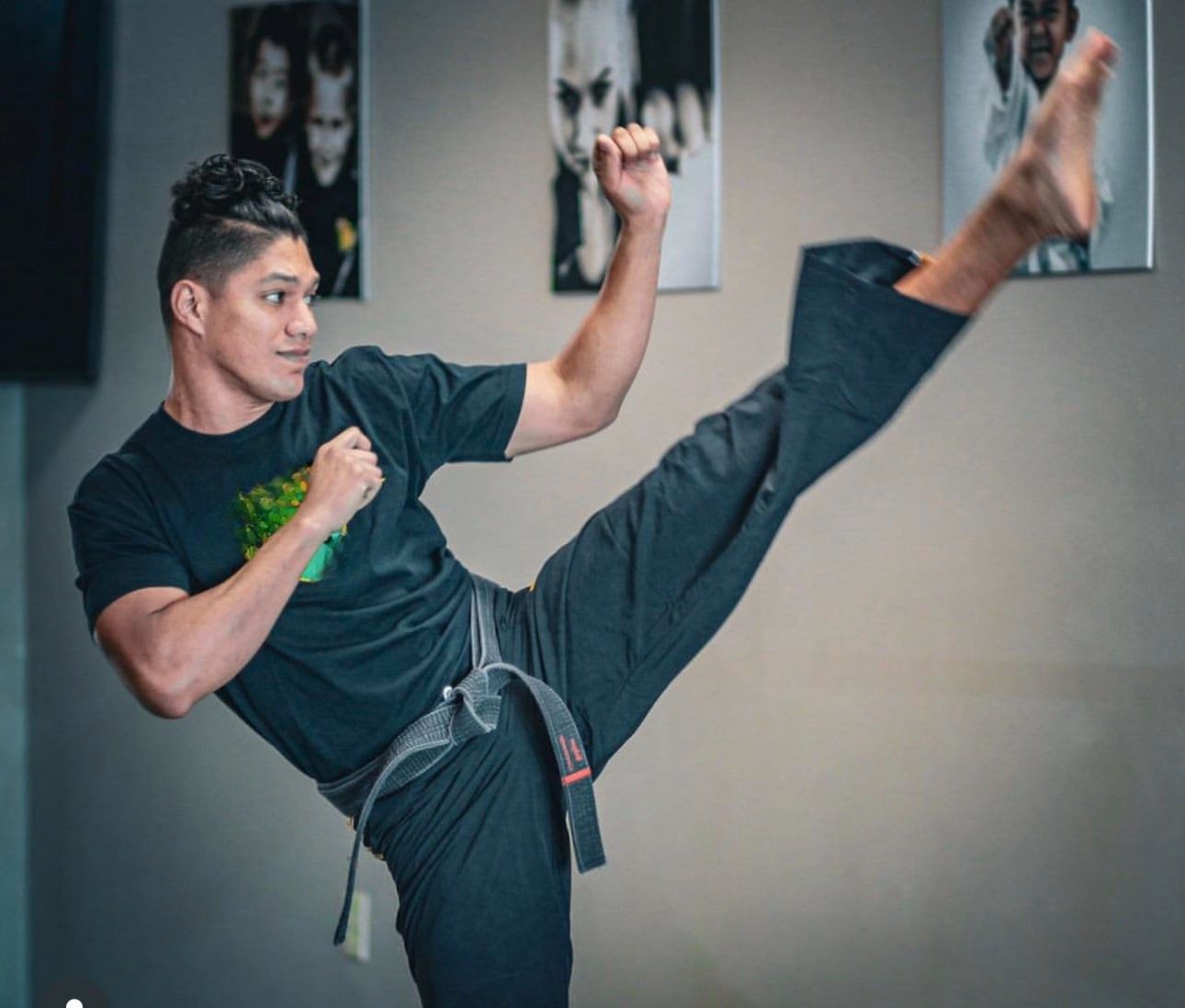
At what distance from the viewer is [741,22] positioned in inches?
90.8

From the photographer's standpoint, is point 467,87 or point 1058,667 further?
point 467,87

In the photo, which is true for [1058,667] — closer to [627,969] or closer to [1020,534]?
[1020,534]

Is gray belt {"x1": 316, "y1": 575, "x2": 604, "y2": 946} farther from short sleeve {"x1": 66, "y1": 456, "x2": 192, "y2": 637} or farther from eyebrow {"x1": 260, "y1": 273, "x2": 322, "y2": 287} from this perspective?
eyebrow {"x1": 260, "y1": 273, "x2": 322, "y2": 287}

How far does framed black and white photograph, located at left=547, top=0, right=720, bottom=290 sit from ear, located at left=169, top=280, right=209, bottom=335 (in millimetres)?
947

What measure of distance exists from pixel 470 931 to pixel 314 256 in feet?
4.99

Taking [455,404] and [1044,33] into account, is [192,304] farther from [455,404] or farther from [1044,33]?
[1044,33]

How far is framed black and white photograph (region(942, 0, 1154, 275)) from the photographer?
6.86 feet

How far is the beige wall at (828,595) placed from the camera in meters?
2.13

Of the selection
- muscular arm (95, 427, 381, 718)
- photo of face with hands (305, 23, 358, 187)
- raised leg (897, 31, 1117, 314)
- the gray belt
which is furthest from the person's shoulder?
photo of face with hands (305, 23, 358, 187)

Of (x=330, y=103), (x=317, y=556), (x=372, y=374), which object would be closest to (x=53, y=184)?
(x=330, y=103)

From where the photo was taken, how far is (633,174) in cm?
155

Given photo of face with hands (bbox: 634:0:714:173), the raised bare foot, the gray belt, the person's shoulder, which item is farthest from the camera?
photo of face with hands (bbox: 634:0:714:173)

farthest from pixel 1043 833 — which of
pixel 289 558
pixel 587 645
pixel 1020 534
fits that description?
pixel 289 558

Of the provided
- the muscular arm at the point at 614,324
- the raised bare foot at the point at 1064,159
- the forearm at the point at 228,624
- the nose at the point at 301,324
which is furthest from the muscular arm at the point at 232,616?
the raised bare foot at the point at 1064,159
